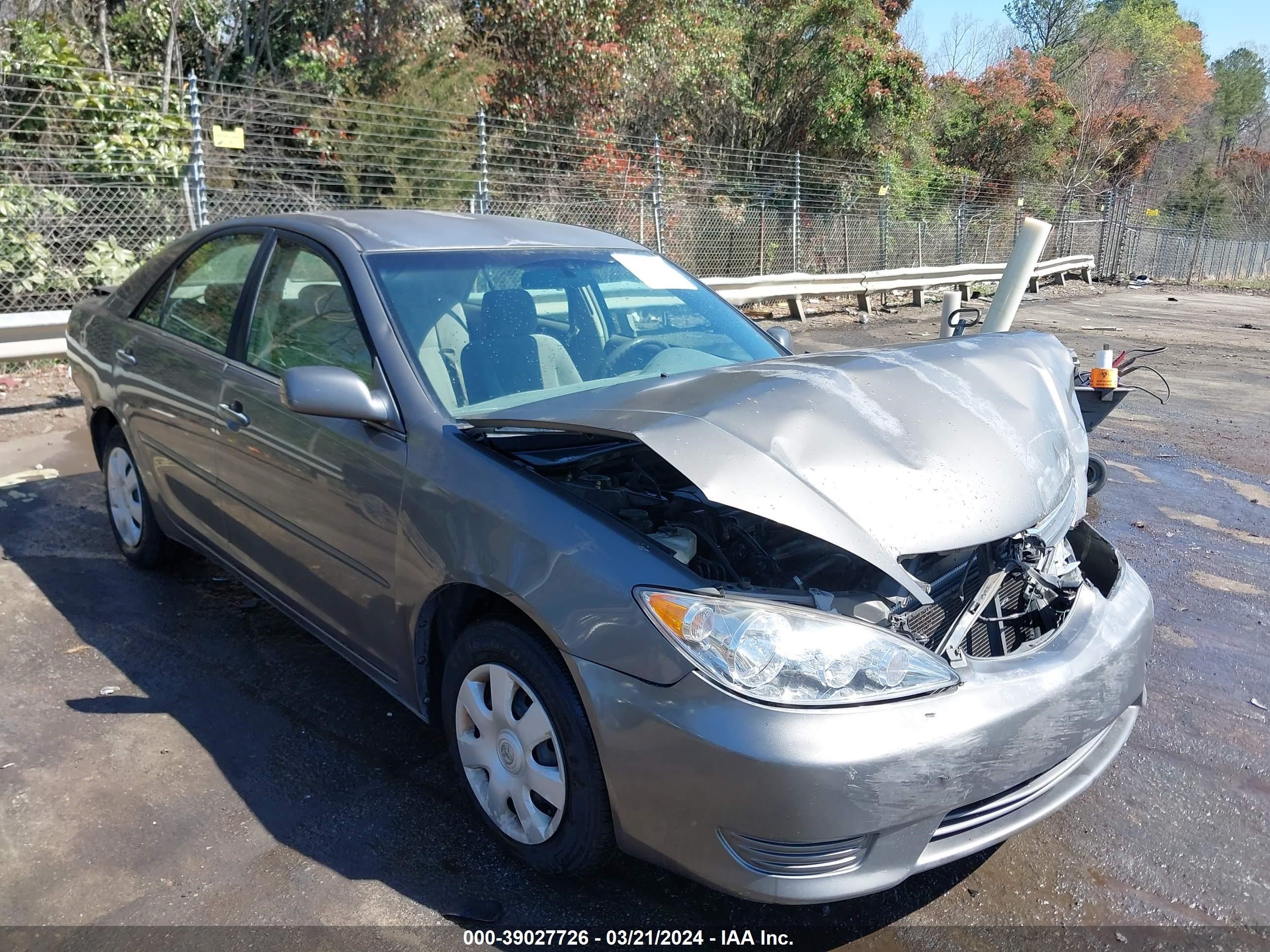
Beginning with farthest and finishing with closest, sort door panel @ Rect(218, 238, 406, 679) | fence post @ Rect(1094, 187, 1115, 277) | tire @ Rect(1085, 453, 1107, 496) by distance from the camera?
1. fence post @ Rect(1094, 187, 1115, 277)
2. tire @ Rect(1085, 453, 1107, 496)
3. door panel @ Rect(218, 238, 406, 679)

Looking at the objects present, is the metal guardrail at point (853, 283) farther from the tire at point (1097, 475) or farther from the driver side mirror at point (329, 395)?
the driver side mirror at point (329, 395)

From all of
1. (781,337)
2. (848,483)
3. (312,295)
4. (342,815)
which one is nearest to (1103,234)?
(781,337)

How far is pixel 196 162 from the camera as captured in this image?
8.74 meters

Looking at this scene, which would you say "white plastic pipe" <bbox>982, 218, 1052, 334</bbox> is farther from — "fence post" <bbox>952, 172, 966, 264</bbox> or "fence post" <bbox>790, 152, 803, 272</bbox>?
"fence post" <bbox>952, 172, 966, 264</bbox>

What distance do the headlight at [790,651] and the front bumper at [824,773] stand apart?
38mm

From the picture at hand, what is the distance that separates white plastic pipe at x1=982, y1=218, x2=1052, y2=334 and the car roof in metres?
3.32

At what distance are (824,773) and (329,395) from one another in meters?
1.71

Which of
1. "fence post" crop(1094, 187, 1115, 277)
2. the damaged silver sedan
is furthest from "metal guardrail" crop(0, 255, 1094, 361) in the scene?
"fence post" crop(1094, 187, 1115, 277)

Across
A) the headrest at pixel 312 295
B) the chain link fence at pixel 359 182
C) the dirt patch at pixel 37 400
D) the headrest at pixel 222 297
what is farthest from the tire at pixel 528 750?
the chain link fence at pixel 359 182

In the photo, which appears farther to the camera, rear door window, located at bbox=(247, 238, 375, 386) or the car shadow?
rear door window, located at bbox=(247, 238, 375, 386)

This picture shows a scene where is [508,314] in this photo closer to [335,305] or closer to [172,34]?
[335,305]

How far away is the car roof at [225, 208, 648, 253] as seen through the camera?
11.2ft

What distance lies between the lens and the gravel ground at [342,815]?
96.5 inches

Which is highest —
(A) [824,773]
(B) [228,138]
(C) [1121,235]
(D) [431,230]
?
(B) [228,138]
